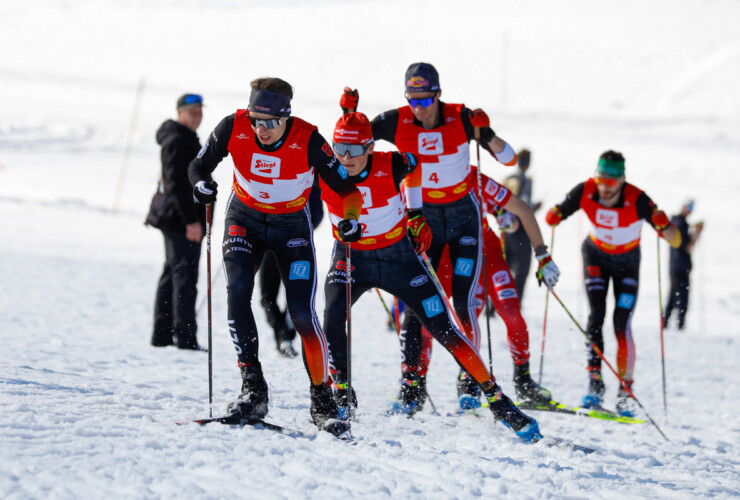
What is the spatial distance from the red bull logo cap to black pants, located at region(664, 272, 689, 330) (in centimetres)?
815

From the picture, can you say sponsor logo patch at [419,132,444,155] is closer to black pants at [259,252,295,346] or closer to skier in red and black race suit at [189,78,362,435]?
skier in red and black race suit at [189,78,362,435]

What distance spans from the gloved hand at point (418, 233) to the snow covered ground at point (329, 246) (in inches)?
Answer: 49.5

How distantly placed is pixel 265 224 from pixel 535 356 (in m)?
5.31

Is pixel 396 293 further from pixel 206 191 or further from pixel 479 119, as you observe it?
pixel 479 119

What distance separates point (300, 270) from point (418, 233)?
97cm

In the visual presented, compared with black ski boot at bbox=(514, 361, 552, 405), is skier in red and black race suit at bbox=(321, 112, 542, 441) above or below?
above

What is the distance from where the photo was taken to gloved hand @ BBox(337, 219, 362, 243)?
4625mm

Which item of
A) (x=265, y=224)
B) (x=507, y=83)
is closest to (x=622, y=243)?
(x=265, y=224)

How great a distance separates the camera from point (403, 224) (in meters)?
5.21

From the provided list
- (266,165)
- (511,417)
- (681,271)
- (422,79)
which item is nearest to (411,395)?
(511,417)

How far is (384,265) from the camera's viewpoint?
16.7ft

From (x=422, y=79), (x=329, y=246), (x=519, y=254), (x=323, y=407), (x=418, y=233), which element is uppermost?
(x=422, y=79)

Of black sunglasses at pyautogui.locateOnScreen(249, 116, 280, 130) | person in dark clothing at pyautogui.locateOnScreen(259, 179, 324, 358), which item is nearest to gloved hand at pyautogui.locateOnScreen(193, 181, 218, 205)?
black sunglasses at pyautogui.locateOnScreen(249, 116, 280, 130)

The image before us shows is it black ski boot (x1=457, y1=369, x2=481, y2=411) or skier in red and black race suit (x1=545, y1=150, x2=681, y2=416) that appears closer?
black ski boot (x1=457, y1=369, x2=481, y2=411)
